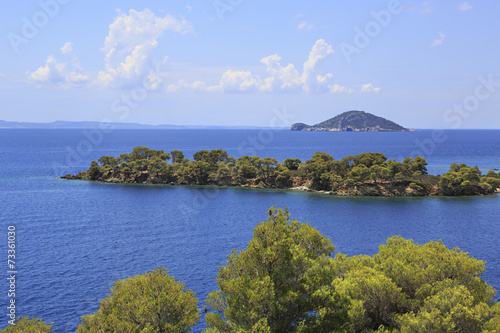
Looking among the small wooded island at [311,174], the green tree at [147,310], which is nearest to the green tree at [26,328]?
the green tree at [147,310]

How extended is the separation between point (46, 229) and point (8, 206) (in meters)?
24.3

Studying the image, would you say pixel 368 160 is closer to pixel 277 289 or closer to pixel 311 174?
pixel 311 174

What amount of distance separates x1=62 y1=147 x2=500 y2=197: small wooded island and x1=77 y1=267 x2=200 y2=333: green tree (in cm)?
8633

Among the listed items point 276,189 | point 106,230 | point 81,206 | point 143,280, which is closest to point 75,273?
point 106,230

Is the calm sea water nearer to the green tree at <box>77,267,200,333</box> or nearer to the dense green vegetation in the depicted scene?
the green tree at <box>77,267,200,333</box>

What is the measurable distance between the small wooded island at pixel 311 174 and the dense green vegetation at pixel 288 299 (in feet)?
261

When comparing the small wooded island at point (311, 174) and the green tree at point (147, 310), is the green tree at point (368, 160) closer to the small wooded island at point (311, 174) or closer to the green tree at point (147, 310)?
the small wooded island at point (311, 174)

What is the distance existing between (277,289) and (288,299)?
100 centimetres

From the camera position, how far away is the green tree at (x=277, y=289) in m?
23.5

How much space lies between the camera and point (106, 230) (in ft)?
224

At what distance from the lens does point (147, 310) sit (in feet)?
81.1

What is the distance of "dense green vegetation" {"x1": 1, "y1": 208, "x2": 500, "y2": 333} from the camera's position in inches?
936

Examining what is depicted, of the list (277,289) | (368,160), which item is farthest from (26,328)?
(368,160)

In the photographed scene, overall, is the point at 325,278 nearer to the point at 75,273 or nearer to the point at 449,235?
the point at 75,273
